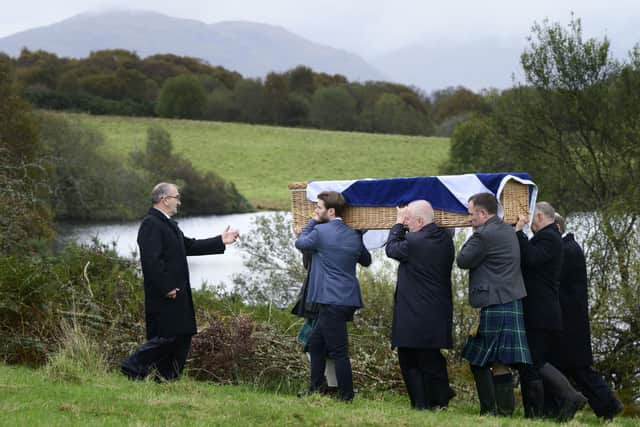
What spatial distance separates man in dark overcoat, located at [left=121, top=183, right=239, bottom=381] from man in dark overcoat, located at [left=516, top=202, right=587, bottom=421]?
3163 millimetres

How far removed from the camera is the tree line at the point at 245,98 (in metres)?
78.4

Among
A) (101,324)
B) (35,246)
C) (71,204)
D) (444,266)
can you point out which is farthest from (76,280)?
(71,204)

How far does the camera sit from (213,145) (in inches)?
2589

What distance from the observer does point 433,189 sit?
846 cm

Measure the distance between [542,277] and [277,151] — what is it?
193 feet

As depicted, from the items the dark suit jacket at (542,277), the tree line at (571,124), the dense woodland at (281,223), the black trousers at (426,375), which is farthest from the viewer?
the tree line at (571,124)

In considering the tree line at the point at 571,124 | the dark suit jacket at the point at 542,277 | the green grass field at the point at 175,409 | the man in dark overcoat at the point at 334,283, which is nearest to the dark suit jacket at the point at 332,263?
the man in dark overcoat at the point at 334,283

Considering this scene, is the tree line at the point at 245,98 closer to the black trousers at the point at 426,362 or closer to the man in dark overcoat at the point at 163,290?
the man in dark overcoat at the point at 163,290

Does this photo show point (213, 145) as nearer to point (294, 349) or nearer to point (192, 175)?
point (192, 175)

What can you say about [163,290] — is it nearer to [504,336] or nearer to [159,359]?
[159,359]

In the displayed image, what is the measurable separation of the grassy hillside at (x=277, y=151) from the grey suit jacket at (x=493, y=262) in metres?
44.3

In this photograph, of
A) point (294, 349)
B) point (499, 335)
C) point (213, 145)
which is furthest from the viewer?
point (213, 145)

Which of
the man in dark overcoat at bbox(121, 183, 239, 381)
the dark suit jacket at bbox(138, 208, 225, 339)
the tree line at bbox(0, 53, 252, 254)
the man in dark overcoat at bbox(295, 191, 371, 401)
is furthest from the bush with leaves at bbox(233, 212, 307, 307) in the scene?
the man in dark overcoat at bbox(295, 191, 371, 401)

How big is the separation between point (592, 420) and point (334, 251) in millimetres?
2973
